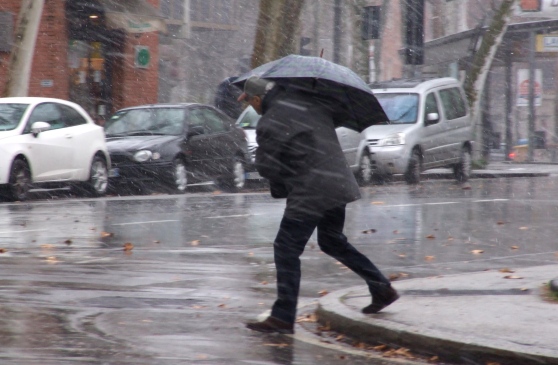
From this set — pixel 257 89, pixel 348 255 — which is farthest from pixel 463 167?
pixel 257 89

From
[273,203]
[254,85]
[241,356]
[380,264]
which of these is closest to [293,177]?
[254,85]

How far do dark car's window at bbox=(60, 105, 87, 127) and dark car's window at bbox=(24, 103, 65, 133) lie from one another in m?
0.12

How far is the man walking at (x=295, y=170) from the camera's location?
698 centimetres

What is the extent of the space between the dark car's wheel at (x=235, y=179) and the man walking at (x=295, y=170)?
14.3 m

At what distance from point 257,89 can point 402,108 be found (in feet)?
55.6

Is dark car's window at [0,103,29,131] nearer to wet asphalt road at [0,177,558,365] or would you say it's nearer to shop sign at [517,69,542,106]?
wet asphalt road at [0,177,558,365]

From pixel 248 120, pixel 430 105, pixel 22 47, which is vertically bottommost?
pixel 248 120

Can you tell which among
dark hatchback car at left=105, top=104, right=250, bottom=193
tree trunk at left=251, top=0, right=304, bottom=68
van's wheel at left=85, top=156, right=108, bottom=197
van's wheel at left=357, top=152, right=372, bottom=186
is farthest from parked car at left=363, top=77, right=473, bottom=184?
van's wheel at left=85, top=156, right=108, bottom=197

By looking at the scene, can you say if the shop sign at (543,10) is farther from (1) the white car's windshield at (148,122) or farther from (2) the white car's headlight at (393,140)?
(1) the white car's windshield at (148,122)

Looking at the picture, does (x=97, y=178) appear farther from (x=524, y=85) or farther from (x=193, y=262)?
(x=524, y=85)

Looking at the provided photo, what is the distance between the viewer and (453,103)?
25156mm

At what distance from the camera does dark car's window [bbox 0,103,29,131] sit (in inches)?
699

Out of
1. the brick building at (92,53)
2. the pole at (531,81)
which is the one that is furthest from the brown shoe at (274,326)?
the pole at (531,81)

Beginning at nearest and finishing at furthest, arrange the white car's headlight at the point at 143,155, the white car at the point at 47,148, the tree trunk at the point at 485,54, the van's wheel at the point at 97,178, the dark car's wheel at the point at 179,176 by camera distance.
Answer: the white car at the point at 47,148
the van's wheel at the point at 97,178
the white car's headlight at the point at 143,155
the dark car's wheel at the point at 179,176
the tree trunk at the point at 485,54
